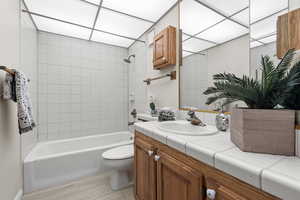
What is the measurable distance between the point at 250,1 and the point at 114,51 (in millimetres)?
2469

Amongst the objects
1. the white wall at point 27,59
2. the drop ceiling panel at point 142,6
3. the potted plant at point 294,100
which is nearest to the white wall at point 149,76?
the drop ceiling panel at point 142,6

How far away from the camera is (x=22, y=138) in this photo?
1.57 metres

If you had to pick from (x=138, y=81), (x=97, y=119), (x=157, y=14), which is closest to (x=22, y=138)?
(x=97, y=119)

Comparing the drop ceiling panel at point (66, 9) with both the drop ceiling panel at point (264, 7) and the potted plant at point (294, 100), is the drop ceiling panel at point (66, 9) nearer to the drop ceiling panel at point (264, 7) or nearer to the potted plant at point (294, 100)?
the drop ceiling panel at point (264, 7)

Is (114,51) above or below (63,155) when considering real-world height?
above

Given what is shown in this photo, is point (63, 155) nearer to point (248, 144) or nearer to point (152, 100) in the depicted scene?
point (152, 100)

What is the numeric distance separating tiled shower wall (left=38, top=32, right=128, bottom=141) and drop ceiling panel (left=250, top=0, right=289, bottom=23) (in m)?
2.47

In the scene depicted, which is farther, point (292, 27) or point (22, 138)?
point (22, 138)

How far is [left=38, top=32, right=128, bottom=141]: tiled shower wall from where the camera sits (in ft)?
7.47

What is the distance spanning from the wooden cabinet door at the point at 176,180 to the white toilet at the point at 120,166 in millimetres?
739

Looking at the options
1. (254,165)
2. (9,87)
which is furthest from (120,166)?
(254,165)

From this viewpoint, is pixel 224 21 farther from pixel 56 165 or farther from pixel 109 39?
pixel 56 165

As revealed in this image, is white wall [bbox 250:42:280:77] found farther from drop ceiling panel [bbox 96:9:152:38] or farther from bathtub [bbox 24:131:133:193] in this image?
bathtub [bbox 24:131:133:193]

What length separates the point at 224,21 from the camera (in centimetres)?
116
